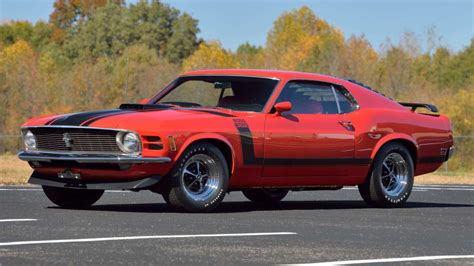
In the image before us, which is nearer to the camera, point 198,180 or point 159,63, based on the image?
point 198,180

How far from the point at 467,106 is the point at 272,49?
63160 millimetres

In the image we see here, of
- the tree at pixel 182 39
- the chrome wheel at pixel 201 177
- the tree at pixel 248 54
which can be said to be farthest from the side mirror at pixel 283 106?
the tree at pixel 248 54

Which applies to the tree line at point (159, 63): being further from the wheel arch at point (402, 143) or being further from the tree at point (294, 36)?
the wheel arch at point (402, 143)

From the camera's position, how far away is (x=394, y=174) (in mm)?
14719

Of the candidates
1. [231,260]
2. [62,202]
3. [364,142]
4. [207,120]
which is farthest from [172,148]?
[231,260]

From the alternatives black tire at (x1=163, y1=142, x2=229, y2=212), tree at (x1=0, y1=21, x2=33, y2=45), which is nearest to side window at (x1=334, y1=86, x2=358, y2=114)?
black tire at (x1=163, y1=142, x2=229, y2=212)

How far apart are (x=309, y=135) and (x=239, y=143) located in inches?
41.5

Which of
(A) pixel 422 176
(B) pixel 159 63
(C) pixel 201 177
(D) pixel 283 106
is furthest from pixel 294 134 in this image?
(B) pixel 159 63

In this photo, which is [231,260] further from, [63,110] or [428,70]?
[428,70]

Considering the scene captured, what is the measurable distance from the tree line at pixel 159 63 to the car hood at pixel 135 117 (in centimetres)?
3122

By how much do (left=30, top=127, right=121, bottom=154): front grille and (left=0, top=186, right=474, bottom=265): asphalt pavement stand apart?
2.14ft

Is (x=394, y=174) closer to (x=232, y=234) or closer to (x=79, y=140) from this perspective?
(x=79, y=140)

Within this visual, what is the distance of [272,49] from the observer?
410 ft

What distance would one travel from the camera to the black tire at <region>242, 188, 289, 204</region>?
14969 millimetres
